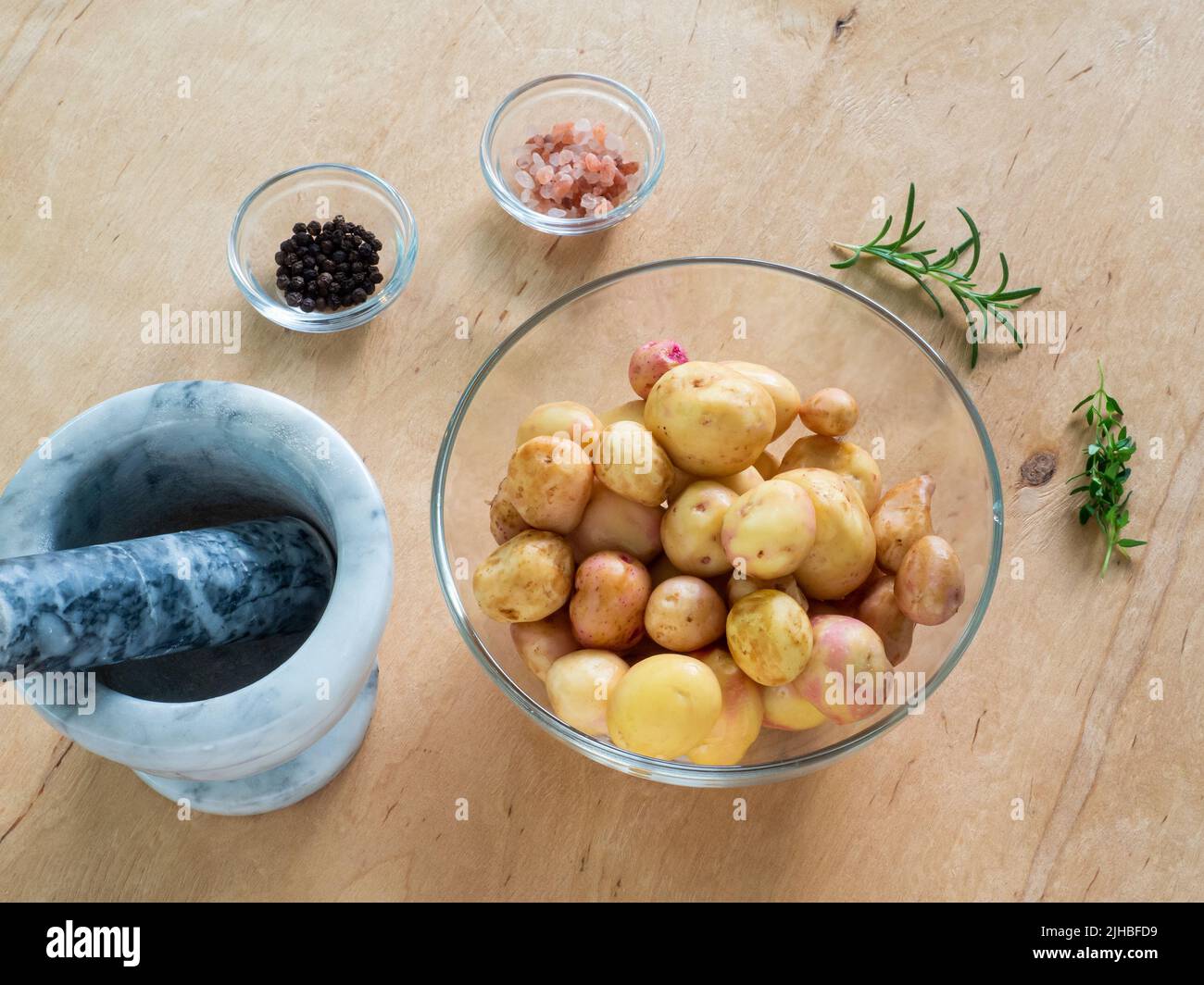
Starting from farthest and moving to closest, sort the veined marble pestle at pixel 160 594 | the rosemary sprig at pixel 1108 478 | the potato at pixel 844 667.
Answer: the rosemary sprig at pixel 1108 478
the potato at pixel 844 667
the veined marble pestle at pixel 160 594

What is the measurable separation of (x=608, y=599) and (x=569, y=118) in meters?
0.61

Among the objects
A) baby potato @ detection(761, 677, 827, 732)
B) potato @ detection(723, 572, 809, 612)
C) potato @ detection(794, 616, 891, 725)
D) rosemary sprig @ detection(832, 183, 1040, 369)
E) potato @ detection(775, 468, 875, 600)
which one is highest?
rosemary sprig @ detection(832, 183, 1040, 369)

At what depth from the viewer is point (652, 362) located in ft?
3.09

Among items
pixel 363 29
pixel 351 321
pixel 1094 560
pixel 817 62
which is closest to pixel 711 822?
pixel 1094 560

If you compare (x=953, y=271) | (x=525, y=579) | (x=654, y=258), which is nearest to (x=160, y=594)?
(x=525, y=579)

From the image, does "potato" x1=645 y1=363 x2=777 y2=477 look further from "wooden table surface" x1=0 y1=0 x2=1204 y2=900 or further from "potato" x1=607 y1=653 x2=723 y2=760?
"wooden table surface" x1=0 y1=0 x2=1204 y2=900

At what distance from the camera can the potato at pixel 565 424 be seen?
91 cm

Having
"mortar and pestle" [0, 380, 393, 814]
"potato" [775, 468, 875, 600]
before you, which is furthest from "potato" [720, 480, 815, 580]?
"mortar and pestle" [0, 380, 393, 814]

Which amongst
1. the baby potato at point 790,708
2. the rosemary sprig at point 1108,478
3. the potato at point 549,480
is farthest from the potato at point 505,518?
the rosemary sprig at point 1108,478

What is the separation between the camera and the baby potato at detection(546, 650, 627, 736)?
2.80 ft

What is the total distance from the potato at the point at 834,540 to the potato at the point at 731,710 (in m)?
0.09

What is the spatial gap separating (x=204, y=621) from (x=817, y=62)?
0.85 m

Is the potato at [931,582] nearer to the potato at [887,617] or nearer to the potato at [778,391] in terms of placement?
the potato at [887,617]

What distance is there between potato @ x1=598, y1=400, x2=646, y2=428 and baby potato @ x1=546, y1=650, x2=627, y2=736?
20 cm
